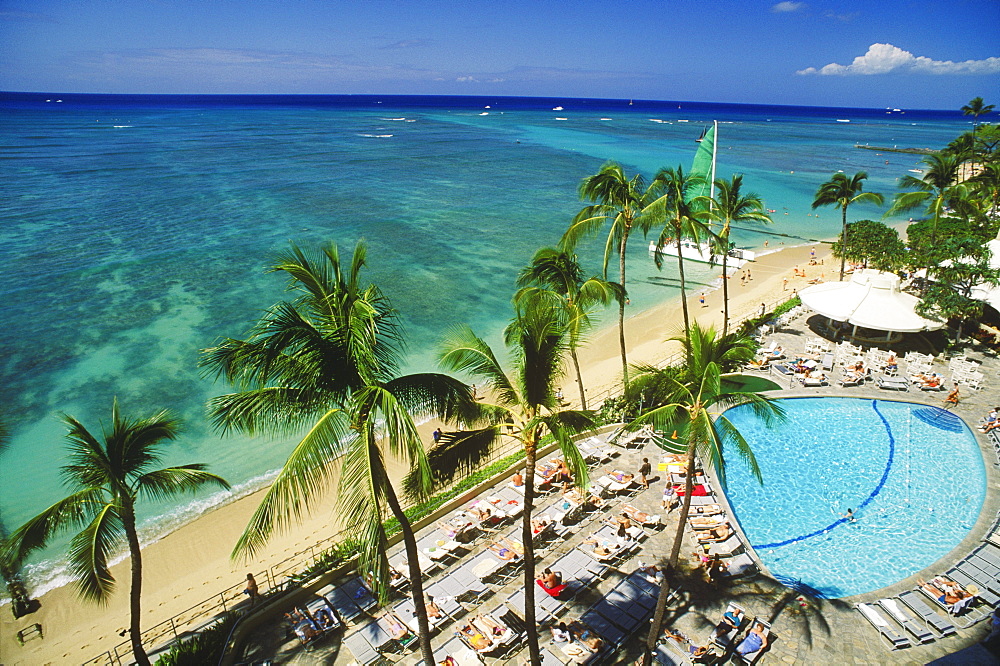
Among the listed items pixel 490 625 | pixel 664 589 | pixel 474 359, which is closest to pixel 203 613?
pixel 490 625

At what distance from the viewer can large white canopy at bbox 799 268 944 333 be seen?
1988 centimetres

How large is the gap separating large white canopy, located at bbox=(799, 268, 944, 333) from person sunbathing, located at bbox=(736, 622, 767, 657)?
47.6 feet

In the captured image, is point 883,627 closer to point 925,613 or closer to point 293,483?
point 925,613

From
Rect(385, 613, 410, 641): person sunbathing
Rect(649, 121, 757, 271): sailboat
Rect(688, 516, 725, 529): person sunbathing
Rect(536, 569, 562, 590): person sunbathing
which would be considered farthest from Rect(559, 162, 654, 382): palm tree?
Rect(649, 121, 757, 271): sailboat

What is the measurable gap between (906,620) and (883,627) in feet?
1.54

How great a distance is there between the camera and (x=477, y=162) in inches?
3150

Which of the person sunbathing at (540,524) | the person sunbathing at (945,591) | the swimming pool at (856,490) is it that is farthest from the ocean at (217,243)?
the person sunbathing at (945,591)

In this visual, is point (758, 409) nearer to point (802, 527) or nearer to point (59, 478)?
point (802, 527)

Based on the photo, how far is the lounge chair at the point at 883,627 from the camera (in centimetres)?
930

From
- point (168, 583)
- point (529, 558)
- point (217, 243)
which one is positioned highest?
point (217, 243)

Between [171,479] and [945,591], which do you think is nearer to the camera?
[171,479]

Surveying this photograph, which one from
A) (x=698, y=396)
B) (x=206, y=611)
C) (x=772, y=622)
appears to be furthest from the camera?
(x=206, y=611)

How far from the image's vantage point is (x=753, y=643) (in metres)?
9.23

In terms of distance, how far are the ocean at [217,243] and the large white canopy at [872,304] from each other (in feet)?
36.8
